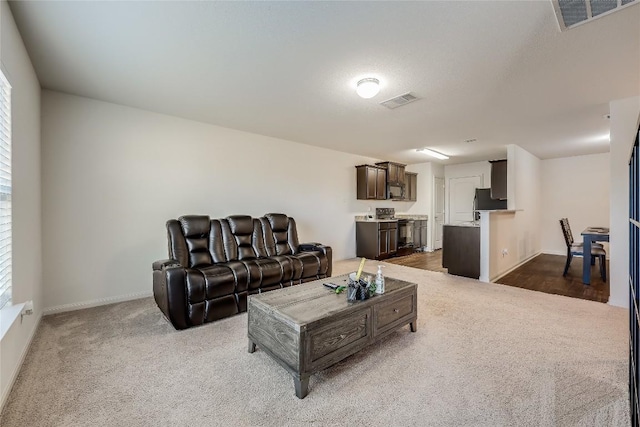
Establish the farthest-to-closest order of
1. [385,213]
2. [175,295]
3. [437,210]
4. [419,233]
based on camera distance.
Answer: [437,210] < [419,233] < [385,213] < [175,295]

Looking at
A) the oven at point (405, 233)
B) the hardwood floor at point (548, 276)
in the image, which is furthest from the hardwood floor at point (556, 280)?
the oven at point (405, 233)

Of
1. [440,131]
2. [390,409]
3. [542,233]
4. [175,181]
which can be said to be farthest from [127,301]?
[542,233]

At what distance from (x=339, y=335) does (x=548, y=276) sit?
4575 millimetres

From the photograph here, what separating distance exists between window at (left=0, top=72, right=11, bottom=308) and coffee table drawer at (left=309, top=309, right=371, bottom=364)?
2.06 meters

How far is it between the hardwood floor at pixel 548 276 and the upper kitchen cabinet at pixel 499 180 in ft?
4.87

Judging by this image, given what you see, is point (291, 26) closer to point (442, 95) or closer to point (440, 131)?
point (442, 95)

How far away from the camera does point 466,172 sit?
750 centimetres

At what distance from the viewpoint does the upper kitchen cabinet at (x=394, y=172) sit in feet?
21.8

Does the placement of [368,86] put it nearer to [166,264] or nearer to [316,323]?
[316,323]

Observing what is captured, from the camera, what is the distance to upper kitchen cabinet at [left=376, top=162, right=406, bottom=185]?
6.63 metres

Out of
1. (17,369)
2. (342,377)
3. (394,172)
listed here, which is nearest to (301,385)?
(342,377)

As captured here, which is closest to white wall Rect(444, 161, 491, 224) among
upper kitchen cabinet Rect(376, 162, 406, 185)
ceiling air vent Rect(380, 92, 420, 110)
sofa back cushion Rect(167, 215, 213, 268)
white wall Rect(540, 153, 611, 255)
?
white wall Rect(540, 153, 611, 255)

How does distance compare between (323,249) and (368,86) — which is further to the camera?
(323,249)

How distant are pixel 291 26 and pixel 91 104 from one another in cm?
277
